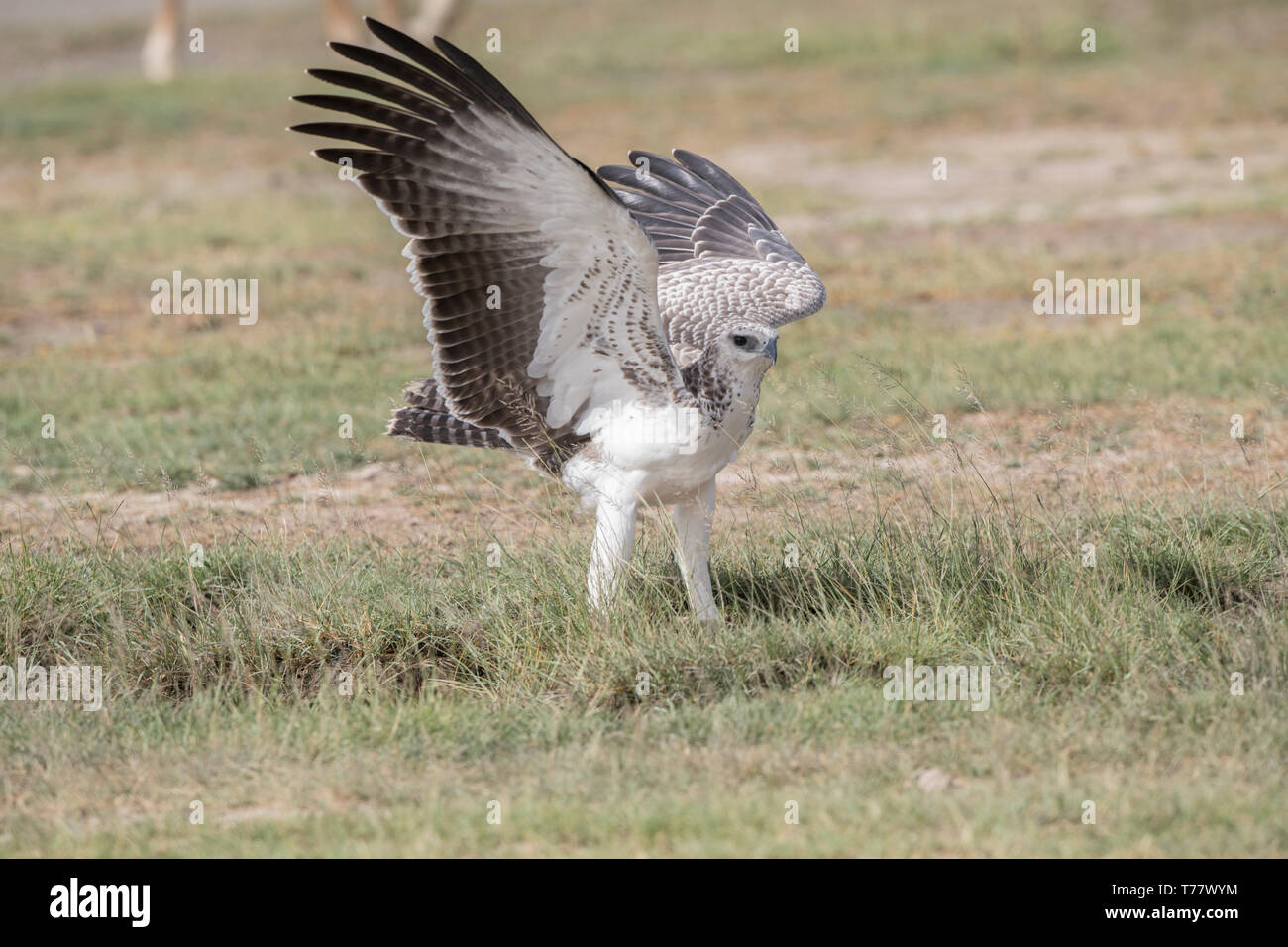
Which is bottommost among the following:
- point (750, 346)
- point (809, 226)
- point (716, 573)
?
point (716, 573)

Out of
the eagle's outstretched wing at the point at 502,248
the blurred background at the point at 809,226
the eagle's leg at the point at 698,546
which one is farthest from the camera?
the blurred background at the point at 809,226

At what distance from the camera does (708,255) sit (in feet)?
19.9

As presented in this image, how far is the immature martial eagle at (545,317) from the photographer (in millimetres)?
4578

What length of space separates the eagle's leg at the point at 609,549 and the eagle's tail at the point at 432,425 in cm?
46

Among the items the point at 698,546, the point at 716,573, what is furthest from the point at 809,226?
the point at 698,546

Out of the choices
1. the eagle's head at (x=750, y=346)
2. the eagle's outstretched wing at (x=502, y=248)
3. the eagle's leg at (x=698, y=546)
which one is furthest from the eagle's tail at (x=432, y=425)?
the eagle's head at (x=750, y=346)

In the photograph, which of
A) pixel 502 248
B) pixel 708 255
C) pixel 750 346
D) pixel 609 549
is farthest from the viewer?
pixel 708 255

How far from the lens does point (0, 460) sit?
8.11 m

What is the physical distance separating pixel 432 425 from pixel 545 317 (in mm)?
690

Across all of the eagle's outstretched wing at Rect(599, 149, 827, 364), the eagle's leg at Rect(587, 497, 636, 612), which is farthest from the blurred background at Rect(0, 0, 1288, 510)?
the eagle's leg at Rect(587, 497, 636, 612)

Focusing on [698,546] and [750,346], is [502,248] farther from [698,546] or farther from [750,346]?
[698,546]

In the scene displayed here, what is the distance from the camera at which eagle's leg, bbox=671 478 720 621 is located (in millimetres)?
5152

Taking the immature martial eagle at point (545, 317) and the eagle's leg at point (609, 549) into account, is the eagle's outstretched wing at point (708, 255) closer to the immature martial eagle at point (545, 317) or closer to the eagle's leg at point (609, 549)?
the immature martial eagle at point (545, 317)

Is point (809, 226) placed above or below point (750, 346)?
above
